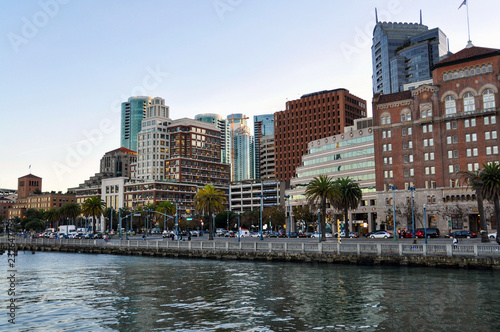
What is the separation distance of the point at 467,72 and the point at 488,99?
8.42 metres

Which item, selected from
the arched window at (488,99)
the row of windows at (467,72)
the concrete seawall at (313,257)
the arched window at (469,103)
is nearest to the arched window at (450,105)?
the arched window at (469,103)

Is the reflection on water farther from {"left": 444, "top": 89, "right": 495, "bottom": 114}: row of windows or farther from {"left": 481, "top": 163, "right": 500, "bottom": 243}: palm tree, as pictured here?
{"left": 444, "top": 89, "right": 495, "bottom": 114}: row of windows

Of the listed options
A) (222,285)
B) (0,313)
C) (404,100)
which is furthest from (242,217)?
(0,313)

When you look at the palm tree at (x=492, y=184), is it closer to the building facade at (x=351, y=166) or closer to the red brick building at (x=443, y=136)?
the red brick building at (x=443, y=136)

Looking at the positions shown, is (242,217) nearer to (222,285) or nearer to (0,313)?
(222,285)

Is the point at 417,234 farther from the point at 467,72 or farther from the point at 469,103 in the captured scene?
the point at 467,72

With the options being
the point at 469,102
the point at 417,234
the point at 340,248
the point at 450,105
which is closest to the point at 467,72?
the point at 469,102

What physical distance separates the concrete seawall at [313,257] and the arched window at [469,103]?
245 ft

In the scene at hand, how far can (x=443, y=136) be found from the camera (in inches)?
4572

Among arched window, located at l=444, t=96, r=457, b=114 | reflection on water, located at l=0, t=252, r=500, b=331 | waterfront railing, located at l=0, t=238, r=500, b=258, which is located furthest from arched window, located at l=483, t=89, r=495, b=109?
reflection on water, located at l=0, t=252, r=500, b=331

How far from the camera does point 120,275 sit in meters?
49.3

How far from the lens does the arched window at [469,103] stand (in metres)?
112

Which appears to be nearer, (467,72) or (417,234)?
(417,234)

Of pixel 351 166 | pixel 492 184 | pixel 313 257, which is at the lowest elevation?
pixel 313 257
